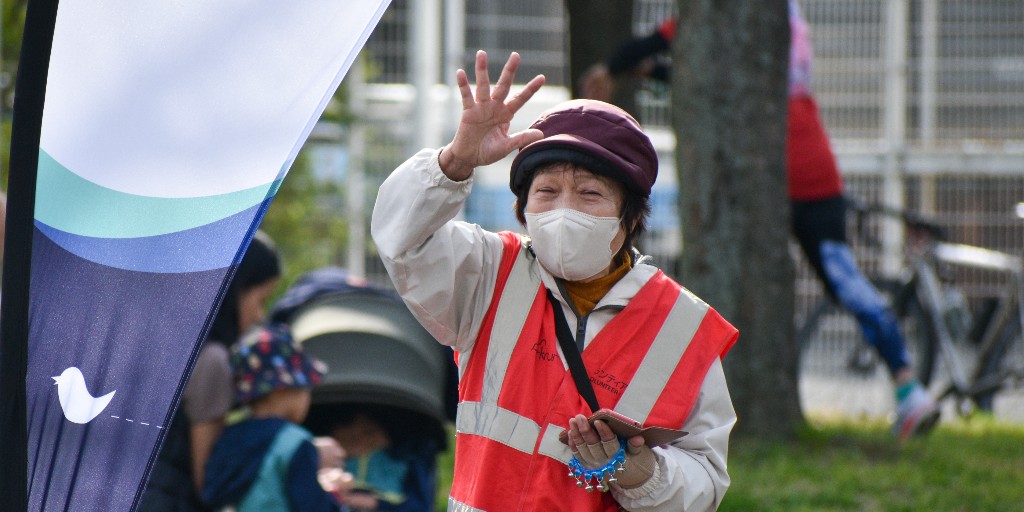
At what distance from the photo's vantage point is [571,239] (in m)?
2.40

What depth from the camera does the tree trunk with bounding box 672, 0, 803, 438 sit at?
18.4 feet

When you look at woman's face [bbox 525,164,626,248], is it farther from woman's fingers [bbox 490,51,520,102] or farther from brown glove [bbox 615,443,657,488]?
brown glove [bbox 615,443,657,488]

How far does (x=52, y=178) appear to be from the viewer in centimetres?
203

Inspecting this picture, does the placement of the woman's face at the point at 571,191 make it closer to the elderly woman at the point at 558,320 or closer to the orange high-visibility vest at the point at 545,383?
the elderly woman at the point at 558,320

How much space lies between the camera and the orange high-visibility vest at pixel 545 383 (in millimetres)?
2377

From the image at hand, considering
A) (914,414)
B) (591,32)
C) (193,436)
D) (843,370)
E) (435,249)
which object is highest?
(591,32)

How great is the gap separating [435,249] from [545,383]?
0.32m

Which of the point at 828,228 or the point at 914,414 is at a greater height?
the point at 828,228

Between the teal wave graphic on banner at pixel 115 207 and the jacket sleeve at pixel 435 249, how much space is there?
409mm

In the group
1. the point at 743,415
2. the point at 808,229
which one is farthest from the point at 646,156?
the point at 808,229

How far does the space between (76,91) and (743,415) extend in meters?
4.19

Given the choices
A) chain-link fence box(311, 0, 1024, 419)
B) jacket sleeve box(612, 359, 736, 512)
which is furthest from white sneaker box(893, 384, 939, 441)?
chain-link fence box(311, 0, 1024, 419)

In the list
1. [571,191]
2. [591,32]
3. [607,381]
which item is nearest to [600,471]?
[607,381]

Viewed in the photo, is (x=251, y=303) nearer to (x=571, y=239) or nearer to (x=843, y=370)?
(x=571, y=239)
